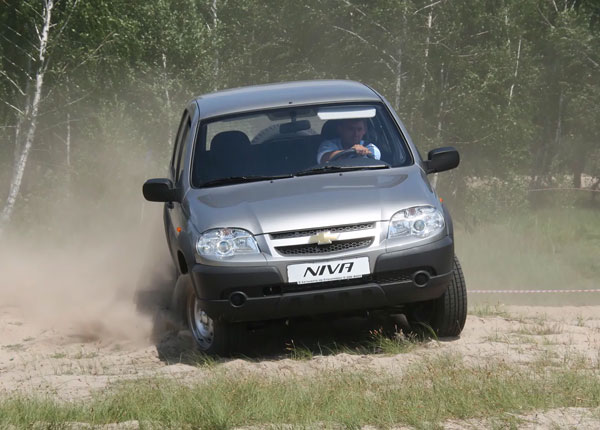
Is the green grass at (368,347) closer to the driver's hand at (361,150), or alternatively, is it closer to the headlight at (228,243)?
the headlight at (228,243)

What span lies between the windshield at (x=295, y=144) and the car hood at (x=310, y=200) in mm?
194

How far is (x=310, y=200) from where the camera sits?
7.09m

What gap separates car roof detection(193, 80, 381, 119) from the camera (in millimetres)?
8375

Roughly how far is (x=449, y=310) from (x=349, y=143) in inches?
57.8

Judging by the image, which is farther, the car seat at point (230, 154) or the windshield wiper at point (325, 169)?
the car seat at point (230, 154)

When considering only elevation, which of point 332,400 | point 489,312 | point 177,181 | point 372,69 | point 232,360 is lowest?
point 372,69

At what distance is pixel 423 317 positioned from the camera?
7863 mm

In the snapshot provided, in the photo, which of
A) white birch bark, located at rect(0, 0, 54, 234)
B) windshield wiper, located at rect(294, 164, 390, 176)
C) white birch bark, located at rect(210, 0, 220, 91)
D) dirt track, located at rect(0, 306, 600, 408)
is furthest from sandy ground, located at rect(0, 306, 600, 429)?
white birch bark, located at rect(210, 0, 220, 91)

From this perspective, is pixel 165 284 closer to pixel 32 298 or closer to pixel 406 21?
pixel 32 298

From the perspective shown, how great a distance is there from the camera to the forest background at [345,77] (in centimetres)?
2861

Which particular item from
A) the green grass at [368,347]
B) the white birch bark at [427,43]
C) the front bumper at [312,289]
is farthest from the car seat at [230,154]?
the white birch bark at [427,43]

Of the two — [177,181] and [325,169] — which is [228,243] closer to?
[325,169]

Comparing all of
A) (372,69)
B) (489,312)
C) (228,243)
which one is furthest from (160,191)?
(372,69)

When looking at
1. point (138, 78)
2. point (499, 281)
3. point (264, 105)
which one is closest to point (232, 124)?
point (264, 105)
